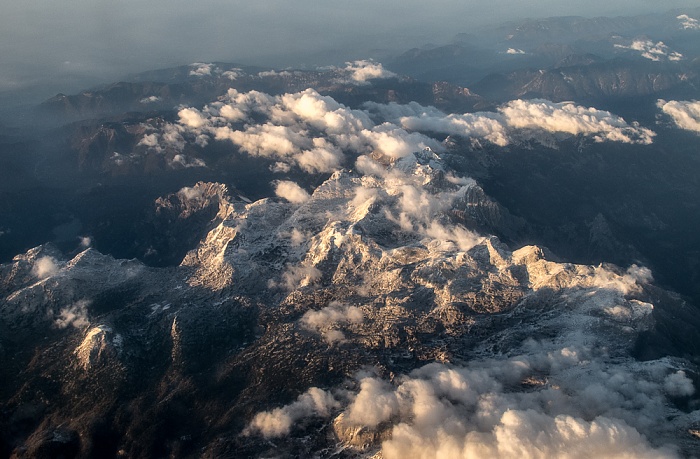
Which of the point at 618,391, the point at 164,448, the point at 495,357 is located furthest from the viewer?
the point at 495,357

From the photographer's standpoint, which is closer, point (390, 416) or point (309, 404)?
point (390, 416)

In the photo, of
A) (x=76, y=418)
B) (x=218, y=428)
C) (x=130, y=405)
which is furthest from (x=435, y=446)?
(x=76, y=418)

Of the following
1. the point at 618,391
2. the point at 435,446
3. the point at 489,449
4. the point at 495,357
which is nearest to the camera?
the point at 489,449

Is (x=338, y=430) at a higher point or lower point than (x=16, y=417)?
higher

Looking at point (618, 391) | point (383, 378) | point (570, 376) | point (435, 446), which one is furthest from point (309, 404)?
point (618, 391)

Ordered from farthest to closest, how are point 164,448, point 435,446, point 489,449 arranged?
point 164,448 < point 435,446 < point 489,449

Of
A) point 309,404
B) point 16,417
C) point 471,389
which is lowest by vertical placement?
point 16,417

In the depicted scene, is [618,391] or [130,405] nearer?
[618,391]

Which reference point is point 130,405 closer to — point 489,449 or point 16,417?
point 16,417

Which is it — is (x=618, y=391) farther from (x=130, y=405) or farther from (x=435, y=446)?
(x=130, y=405)
